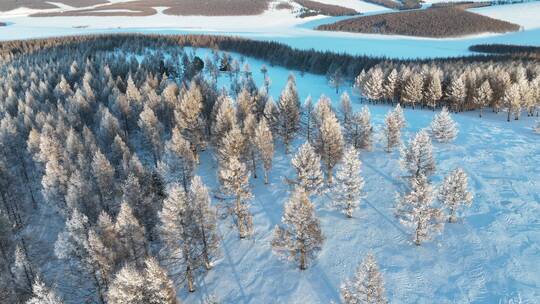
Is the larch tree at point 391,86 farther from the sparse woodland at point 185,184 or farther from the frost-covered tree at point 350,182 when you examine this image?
the frost-covered tree at point 350,182

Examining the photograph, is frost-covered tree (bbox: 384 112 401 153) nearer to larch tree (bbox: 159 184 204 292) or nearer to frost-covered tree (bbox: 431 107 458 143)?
frost-covered tree (bbox: 431 107 458 143)

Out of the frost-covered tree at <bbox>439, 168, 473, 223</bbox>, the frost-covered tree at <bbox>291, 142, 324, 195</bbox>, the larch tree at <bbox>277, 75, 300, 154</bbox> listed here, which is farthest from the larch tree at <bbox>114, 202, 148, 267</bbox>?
the frost-covered tree at <bbox>439, 168, 473, 223</bbox>

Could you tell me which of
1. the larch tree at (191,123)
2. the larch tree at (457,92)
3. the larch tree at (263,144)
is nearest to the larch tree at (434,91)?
the larch tree at (457,92)

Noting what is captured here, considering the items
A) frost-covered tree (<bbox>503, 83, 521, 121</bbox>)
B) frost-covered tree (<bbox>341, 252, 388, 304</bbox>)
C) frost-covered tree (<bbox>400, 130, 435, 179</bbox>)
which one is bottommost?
frost-covered tree (<bbox>341, 252, 388, 304</bbox>)

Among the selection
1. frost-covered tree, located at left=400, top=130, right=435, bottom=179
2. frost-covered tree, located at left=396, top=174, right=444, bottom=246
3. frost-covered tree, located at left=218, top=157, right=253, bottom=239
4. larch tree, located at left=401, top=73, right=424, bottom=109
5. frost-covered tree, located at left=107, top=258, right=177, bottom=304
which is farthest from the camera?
larch tree, located at left=401, top=73, right=424, bottom=109

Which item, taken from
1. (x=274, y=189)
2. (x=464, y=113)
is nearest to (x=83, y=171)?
(x=274, y=189)
